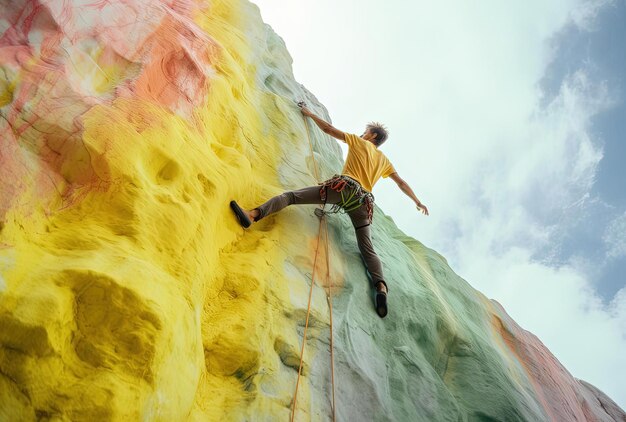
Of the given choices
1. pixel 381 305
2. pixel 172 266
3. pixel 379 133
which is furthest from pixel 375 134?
pixel 172 266

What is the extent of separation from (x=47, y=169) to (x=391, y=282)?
12.6 ft

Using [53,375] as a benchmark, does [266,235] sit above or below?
above

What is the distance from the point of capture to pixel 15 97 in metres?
2.77

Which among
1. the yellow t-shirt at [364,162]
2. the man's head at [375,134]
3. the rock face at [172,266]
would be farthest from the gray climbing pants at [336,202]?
the man's head at [375,134]

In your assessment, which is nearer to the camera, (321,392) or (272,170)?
(321,392)

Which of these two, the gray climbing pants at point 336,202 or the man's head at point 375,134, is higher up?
the man's head at point 375,134

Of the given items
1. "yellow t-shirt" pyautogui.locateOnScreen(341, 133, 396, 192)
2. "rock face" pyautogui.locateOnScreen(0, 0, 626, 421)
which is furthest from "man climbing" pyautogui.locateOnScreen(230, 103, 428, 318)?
"rock face" pyautogui.locateOnScreen(0, 0, 626, 421)

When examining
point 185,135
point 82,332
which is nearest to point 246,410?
point 82,332

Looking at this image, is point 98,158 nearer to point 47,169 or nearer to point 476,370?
point 47,169

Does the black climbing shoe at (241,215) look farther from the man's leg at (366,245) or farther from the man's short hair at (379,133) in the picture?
the man's short hair at (379,133)

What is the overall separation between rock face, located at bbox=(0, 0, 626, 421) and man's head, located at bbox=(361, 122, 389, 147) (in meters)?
0.88

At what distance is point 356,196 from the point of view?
192 inches

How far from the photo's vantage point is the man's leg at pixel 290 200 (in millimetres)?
4266

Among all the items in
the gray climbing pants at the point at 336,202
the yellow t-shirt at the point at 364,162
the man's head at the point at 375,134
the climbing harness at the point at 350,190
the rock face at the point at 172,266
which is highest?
the man's head at the point at 375,134
